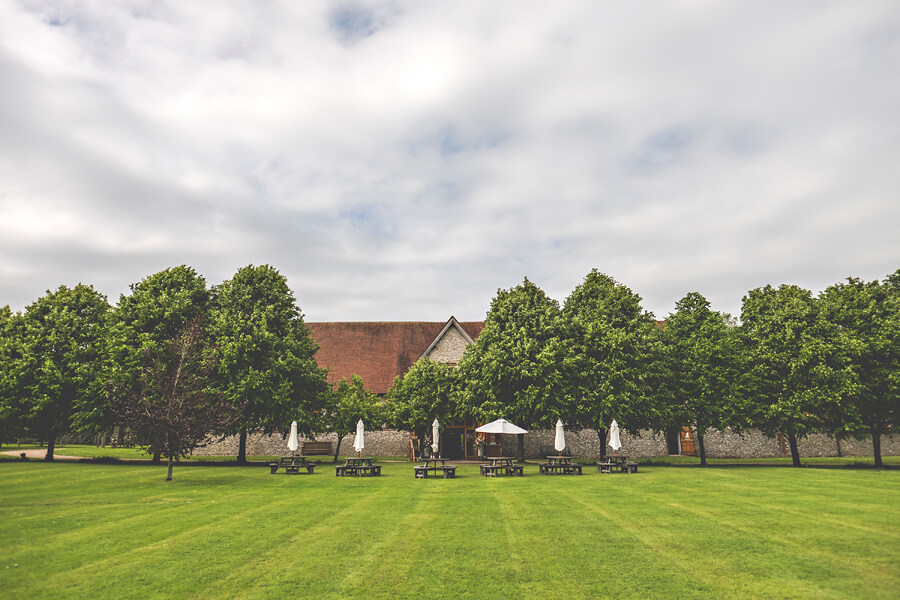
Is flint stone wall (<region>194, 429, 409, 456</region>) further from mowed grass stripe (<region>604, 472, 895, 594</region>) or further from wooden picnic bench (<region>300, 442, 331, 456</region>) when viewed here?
mowed grass stripe (<region>604, 472, 895, 594</region>)

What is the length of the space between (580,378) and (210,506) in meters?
21.7

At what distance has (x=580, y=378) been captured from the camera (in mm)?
30469

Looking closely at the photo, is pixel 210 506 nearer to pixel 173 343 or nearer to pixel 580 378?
pixel 173 343

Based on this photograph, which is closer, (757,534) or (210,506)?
(757,534)

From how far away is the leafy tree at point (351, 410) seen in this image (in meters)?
33.0

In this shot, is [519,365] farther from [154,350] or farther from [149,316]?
[149,316]

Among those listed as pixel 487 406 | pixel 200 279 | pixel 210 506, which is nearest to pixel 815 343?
pixel 487 406

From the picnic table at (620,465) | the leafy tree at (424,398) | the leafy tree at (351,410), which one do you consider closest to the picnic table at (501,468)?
the picnic table at (620,465)

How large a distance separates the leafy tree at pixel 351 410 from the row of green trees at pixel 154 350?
1054 mm

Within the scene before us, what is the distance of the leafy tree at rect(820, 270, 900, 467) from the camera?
29.0 m

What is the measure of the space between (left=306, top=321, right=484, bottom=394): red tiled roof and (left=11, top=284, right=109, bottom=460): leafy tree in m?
14.8

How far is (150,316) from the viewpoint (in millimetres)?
32094

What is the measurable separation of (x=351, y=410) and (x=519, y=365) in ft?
37.1

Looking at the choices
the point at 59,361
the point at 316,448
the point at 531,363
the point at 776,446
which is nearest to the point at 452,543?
the point at 531,363
